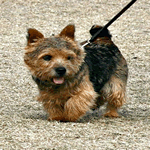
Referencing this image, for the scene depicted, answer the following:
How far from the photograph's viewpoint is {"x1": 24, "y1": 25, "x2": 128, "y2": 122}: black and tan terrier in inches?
210

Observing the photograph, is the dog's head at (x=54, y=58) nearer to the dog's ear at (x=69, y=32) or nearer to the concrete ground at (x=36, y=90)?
the dog's ear at (x=69, y=32)

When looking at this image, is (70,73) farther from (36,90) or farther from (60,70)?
(36,90)

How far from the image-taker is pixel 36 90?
805 cm

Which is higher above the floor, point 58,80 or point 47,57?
point 47,57

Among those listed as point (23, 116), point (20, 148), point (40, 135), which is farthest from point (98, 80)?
point (20, 148)

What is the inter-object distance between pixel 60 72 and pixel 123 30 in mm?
8070

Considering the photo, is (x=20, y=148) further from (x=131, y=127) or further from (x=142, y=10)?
(x=142, y=10)

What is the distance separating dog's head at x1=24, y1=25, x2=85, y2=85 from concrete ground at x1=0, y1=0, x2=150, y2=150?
56 centimetres

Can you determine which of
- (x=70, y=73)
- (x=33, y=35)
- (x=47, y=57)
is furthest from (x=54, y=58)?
(x=33, y=35)

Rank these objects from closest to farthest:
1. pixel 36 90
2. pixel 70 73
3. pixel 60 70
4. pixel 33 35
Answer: pixel 60 70 < pixel 70 73 < pixel 33 35 < pixel 36 90

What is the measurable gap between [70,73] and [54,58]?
0.25 m

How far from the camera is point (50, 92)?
564 cm

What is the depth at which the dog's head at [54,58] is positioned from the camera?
208 inches

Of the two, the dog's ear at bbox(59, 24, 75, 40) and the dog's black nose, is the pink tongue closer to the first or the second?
the dog's black nose
